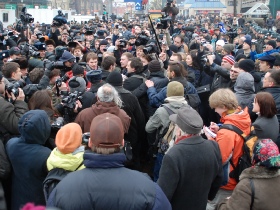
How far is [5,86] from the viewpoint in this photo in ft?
14.0

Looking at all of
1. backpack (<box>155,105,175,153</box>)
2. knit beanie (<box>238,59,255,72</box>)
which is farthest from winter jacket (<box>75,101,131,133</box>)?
knit beanie (<box>238,59,255,72</box>)

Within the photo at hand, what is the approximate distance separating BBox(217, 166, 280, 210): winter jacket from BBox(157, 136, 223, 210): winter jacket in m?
0.37

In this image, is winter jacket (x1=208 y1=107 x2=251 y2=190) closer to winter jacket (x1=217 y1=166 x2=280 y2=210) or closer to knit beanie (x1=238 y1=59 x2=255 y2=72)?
winter jacket (x1=217 y1=166 x2=280 y2=210)

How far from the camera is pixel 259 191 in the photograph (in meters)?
2.65

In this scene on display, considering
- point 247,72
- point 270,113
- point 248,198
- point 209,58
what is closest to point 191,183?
point 248,198

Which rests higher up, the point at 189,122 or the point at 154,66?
the point at 154,66

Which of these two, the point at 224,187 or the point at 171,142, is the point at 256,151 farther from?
the point at 171,142

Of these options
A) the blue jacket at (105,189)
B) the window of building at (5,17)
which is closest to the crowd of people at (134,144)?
the blue jacket at (105,189)

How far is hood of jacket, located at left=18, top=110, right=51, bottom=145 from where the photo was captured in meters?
3.13

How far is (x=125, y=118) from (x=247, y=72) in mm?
2156

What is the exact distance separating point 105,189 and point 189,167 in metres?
0.97

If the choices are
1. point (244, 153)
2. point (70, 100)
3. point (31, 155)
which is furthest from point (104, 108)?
point (244, 153)

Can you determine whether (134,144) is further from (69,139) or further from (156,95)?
(69,139)

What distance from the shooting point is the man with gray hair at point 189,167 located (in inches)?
116
